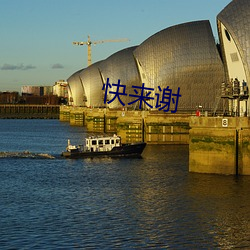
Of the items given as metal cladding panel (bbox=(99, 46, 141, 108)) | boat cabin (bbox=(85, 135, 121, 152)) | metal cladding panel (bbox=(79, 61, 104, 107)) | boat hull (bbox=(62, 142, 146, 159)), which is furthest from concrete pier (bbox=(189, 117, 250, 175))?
metal cladding panel (bbox=(79, 61, 104, 107))

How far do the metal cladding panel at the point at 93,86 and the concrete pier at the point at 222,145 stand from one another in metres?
88.0

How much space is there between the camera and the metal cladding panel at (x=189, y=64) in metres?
80.5

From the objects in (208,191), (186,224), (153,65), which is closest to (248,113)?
(208,191)

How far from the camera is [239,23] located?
56.8m

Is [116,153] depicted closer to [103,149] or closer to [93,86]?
[103,149]

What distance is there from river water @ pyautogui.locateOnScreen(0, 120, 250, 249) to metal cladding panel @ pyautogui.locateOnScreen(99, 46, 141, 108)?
49.2m

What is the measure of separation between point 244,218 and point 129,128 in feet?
159

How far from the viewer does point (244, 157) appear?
44781 mm

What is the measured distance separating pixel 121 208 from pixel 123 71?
2867 inches

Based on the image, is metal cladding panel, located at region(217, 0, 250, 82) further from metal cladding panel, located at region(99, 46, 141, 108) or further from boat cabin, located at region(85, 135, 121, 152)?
metal cladding panel, located at region(99, 46, 141, 108)

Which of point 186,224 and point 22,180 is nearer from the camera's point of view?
point 186,224

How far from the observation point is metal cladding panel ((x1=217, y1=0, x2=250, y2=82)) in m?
55.4

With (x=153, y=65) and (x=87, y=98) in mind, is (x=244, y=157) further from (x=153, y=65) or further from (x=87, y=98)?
(x=87, y=98)

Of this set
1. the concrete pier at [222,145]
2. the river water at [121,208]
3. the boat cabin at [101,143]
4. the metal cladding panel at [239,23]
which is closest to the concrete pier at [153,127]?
the boat cabin at [101,143]
